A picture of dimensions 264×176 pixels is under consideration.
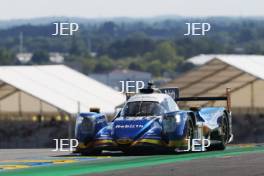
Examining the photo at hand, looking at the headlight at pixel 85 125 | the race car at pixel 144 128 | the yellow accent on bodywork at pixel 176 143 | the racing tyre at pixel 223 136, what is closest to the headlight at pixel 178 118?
the race car at pixel 144 128

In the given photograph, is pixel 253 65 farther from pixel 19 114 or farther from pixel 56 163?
pixel 56 163

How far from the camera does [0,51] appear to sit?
7859 inches

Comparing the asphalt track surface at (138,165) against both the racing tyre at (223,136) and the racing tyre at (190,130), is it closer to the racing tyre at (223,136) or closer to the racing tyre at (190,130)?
the racing tyre at (190,130)

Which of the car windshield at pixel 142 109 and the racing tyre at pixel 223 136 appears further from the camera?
the racing tyre at pixel 223 136

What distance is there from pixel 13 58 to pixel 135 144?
568 ft

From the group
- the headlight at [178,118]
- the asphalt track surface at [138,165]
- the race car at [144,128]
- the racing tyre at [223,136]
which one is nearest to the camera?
the asphalt track surface at [138,165]

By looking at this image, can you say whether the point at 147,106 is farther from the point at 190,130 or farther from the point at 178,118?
the point at 190,130

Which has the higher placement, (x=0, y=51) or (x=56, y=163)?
(x=0, y=51)

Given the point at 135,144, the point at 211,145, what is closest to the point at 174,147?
the point at 135,144

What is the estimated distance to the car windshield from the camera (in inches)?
1132

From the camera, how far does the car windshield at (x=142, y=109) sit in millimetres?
28750

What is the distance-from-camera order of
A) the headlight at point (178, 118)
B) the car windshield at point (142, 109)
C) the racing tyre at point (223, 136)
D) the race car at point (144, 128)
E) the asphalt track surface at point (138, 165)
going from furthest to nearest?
1. the racing tyre at point (223, 136)
2. the car windshield at point (142, 109)
3. the headlight at point (178, 118)
4. the race car at point (144, 128)
5. the asphalt track surface at point (138, 165)

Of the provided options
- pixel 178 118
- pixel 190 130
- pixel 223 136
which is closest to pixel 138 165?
pixel 178 118

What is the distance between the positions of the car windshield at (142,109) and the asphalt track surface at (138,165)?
44.9 inches
